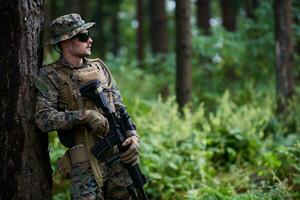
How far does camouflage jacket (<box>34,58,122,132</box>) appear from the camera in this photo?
421 centimetres

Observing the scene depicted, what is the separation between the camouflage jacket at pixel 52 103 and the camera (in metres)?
4.21

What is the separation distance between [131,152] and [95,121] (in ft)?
1.44

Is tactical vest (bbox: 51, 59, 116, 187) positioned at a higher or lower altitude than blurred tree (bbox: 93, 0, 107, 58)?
higher

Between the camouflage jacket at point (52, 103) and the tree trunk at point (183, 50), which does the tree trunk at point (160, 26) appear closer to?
the tree trunk at point (183, 50)

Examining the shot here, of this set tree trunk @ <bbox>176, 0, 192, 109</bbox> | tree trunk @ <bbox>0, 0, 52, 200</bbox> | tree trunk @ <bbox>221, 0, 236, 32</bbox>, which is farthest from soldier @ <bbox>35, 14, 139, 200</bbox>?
tree trunk @ <bbox>221, 0, 236, 32</bbox>

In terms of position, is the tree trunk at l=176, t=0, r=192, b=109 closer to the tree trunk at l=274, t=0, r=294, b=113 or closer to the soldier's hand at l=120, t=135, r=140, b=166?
the tree trunk at l=274, t=0, r=294, b=113

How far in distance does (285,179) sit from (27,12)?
340 centimetres

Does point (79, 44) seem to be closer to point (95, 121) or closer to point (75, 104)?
point (75, 104)

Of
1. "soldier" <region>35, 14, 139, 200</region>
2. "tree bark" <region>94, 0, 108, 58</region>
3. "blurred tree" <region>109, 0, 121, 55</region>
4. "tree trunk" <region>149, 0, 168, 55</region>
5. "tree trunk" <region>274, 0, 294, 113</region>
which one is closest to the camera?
"soldier" <region>35, 14, 139, 200</region>

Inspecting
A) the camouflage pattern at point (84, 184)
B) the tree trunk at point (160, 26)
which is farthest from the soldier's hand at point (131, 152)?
the tree trunk at point (160, 26)

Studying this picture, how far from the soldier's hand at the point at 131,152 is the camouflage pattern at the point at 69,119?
0.52 ft

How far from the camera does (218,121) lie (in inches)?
321

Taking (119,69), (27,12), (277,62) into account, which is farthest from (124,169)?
(119,69)

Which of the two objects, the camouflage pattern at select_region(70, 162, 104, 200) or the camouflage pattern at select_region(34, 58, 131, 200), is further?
the camouflage pattern at select_region(70, 162, 104, 200)
